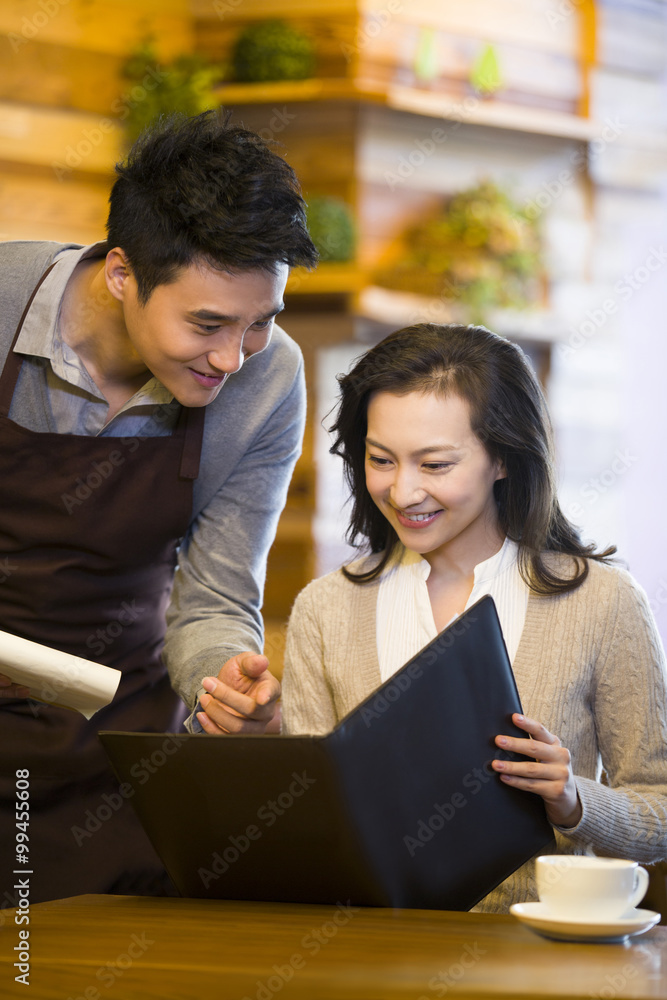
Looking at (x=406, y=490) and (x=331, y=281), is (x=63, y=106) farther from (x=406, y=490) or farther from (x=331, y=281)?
(x=406, y=490)

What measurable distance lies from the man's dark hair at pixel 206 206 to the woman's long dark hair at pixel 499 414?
238mm

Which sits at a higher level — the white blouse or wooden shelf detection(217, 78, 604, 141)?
wooden shelf detection(217, 78, 604, 141)

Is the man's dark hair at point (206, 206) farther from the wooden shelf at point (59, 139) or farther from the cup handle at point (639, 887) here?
the wooden shelf at point (59, 139)

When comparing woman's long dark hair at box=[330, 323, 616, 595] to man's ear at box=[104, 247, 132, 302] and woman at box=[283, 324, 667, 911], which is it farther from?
man's ear at box=[104, 247, 132, 302]

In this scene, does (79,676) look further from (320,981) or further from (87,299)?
(87,299)

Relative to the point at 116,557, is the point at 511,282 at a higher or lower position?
higher

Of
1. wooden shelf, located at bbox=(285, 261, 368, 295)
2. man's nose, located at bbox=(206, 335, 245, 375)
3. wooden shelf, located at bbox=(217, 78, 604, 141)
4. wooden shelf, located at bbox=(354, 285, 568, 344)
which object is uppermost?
wooden shelf, located at bbox=(217, 78, 604, 141)

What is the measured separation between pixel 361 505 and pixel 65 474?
47 cm

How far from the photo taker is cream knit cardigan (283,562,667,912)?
4.63ft

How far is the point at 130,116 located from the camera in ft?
11.1

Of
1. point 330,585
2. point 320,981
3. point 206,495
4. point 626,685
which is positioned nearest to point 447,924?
point 320,981

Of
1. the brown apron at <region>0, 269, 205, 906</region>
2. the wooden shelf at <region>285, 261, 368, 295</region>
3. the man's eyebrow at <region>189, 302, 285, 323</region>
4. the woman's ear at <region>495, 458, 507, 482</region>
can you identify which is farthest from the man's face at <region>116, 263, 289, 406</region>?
the wooden shelf at <region>285, 261, 368, 295</region>

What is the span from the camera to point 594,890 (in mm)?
976

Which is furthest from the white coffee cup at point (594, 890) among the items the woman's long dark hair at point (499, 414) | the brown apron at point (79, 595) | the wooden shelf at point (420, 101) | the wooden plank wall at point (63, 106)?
the wooden shelf at point (420, 101)
